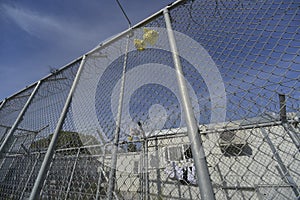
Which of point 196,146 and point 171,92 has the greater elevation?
Result: point 171,92

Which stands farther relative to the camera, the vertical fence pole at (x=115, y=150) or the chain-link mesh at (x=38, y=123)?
the chain-link mesh at (x=38, y=123)

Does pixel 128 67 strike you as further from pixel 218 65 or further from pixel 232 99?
pixel 232 99

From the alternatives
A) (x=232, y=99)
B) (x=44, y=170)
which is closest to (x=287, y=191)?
(x=232, y=99)

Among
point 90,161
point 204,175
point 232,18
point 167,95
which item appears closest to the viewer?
point 204,175

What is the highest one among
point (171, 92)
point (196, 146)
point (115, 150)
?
point (171, 92)

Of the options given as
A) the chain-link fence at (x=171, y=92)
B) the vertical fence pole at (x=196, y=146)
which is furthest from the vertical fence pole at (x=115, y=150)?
the vertical fence pole at (x=196, y=146)

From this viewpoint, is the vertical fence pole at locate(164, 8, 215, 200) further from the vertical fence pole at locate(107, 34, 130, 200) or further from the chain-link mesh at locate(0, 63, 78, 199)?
the chain-link mesh at locate(0, 63, 78, 199)

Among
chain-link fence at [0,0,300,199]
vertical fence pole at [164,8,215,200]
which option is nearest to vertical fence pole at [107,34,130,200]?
chain-link fence at [0,0,300,199]

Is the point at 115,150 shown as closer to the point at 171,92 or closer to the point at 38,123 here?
the point at 171,92

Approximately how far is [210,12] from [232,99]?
2.33ft

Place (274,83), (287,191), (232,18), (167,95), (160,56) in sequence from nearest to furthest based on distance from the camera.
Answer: (274,83) → (232,18) → (167,95) → (160,56) → (287,191)

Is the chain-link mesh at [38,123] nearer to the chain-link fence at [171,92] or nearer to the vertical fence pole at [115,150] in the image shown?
the chain-link fence at [171,92]

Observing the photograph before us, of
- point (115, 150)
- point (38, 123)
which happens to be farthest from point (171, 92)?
point (38, 123)

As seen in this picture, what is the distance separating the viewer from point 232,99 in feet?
2.90
